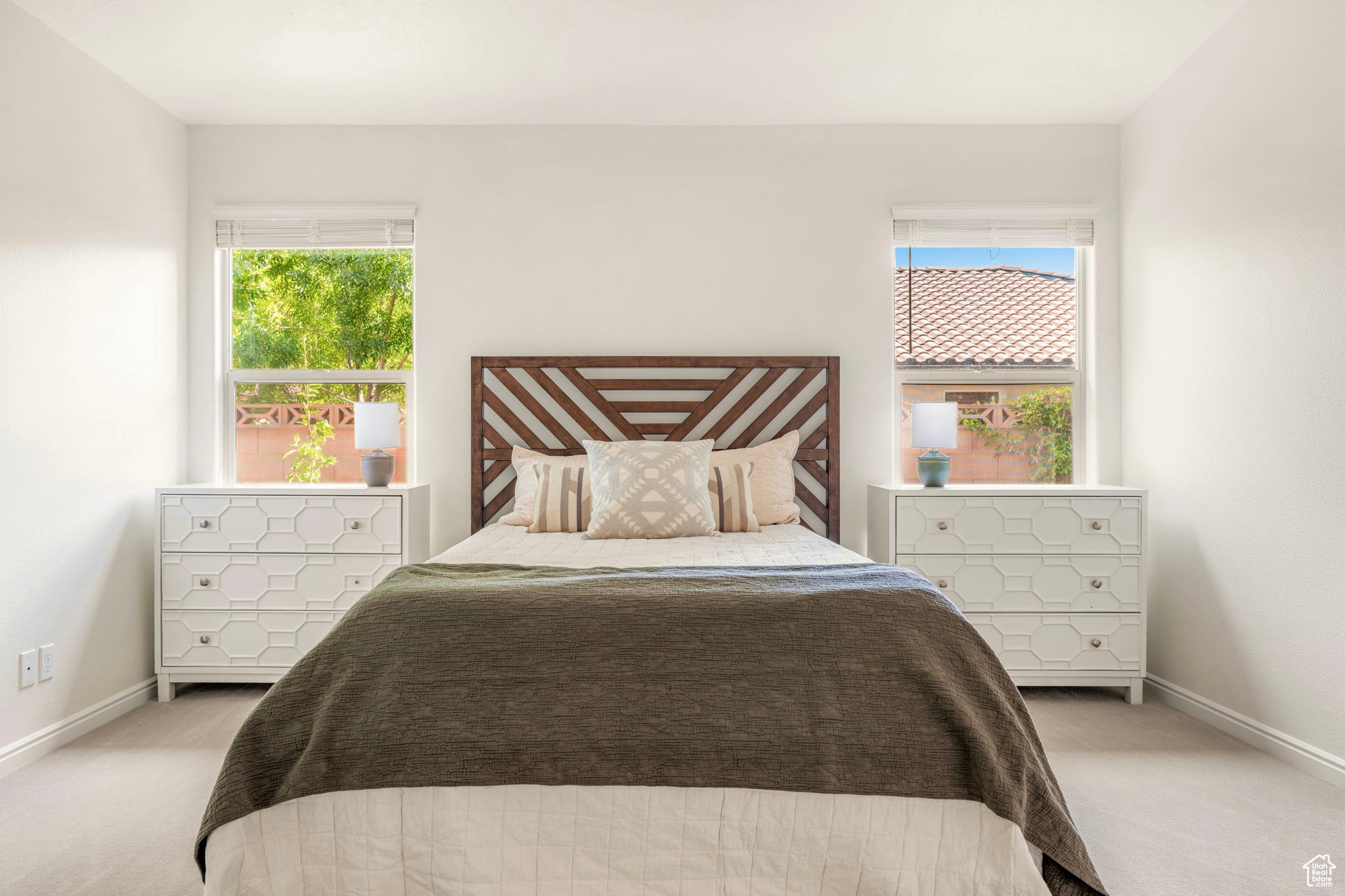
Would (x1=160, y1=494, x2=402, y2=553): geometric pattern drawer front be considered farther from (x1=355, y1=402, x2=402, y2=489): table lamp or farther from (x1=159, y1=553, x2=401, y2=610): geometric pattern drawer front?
(x1=355, y1=402, x2=402, y2=489): table lamp

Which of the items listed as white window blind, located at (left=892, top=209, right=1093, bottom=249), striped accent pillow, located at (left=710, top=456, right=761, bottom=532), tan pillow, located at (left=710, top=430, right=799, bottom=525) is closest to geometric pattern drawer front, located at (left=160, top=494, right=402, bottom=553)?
striped accent pillow, located at (left=710, top=456, right=761, bottom=532)

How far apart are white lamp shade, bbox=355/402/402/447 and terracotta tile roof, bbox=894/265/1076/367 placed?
7.49 feet

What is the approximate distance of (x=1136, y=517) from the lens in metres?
3.10

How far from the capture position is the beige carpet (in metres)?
1.85

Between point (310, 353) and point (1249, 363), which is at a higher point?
point (310, 353)

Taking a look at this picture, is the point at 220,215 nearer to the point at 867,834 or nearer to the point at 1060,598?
the point at 867,834

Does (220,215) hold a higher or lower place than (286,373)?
higher

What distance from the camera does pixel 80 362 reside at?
2.81 meters

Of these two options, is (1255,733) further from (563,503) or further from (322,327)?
(322,327)

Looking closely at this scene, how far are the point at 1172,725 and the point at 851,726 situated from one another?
204cm

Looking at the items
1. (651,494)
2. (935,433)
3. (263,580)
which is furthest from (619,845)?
(935,433)

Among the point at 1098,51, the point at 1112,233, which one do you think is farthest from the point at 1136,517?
the point at 1098,51

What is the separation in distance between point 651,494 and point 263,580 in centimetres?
164

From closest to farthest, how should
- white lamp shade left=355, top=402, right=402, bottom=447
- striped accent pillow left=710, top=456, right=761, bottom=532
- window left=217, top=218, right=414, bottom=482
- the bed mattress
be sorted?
1. the bed mattress
2. striped accent pillow left=710, top=456, right=761, bottom=532
3. white lamp shade left=355, top=402, right=402, bottom=447
4. window left=217, top=218, right=414, bottom=482
